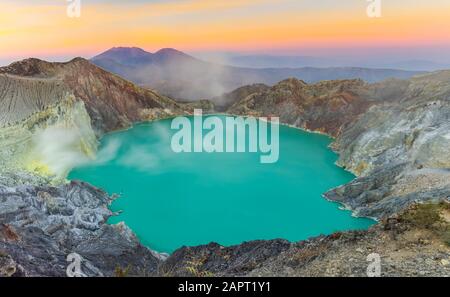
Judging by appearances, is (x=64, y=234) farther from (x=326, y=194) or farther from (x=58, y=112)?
(x=58, y=112)

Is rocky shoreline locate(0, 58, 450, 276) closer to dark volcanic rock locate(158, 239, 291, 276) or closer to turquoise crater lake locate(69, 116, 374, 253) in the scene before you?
Answer: dark volcanic rock locate(158, 239, 291, 276)

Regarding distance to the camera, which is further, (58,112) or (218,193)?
(58,112)

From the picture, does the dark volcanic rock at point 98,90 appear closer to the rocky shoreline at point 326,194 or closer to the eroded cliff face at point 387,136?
the rocky shoreline at point 326,194

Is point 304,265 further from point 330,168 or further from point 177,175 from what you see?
point 330,168

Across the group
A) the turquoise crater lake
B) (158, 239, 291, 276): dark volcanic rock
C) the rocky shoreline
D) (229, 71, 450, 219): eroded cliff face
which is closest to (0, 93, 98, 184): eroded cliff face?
the rocky shoreline

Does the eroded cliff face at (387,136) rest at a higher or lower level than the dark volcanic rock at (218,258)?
higher

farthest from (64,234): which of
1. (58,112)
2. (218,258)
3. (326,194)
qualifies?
(58,112)

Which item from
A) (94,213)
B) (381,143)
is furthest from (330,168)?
(94,213)

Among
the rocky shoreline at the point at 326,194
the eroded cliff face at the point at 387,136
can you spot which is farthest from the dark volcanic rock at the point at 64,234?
the eroded cliff face at the point at 387,136
